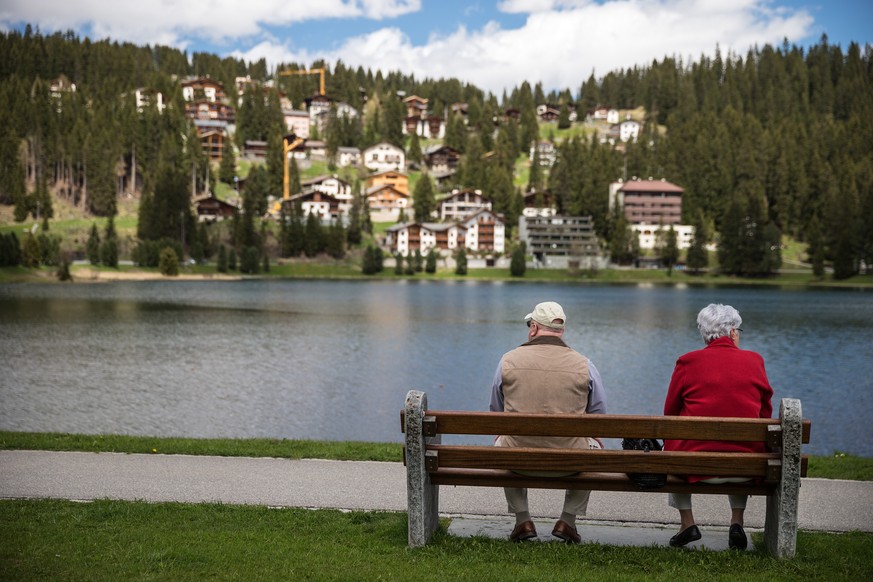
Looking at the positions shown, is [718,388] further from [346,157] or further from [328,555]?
[346,157]

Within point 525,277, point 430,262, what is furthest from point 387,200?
point 525,277

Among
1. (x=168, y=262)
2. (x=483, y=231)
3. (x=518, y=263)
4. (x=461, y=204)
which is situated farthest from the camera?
(x=461, y=204)

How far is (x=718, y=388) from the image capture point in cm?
642

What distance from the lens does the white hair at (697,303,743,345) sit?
258 inches

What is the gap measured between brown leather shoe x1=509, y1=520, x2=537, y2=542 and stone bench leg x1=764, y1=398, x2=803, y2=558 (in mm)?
1856

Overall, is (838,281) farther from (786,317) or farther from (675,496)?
(675,496)

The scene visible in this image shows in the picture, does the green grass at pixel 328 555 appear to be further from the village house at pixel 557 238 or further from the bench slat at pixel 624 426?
the village house at pixel 557 238

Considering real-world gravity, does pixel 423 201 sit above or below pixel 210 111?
below

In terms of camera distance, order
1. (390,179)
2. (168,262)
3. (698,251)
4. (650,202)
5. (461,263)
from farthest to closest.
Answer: (390,179)
(650,202)
(461,263)
(698,251)
(168,262)

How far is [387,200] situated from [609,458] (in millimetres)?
151322

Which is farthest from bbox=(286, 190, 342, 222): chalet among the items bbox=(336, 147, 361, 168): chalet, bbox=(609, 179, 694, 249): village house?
bbox=(609, 179, 694, 249): village house

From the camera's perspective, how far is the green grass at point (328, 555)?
5703 mm

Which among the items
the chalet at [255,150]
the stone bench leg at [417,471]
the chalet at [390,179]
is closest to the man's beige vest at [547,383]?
the stone bench leg at [417,471]

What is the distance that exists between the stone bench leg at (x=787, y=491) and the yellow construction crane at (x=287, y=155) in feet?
467
